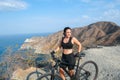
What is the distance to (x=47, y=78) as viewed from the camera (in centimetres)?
896

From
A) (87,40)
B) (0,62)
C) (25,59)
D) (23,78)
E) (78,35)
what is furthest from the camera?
(78,35)

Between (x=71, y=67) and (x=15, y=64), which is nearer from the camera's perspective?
(x=71, y=67)

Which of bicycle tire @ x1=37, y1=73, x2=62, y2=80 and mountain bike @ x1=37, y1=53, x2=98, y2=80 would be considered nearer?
bicycle tire @ x1=37, y1=73, x2=62, y2=80

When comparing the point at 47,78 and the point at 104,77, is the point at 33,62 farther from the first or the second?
the point at 47,78

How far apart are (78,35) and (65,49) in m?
111

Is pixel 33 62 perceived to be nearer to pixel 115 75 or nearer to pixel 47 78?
pixel 115 75

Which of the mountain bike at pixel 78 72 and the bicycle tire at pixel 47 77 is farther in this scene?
the mountain bike at pixel 78 72

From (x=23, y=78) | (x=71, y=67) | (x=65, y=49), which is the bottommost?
(x=23, y=78)

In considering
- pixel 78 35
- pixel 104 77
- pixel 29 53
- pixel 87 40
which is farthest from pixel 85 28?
pixel 104 77

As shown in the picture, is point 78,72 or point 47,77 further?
point 78,72

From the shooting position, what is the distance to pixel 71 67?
9703mm

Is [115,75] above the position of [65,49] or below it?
below

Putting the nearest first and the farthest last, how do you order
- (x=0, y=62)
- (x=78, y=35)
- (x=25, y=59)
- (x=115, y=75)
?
(x=115, y=75)
(x=0, y=62)
(x=25, y=59)
(x=78, y=35)

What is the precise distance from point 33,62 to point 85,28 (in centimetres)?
10363
